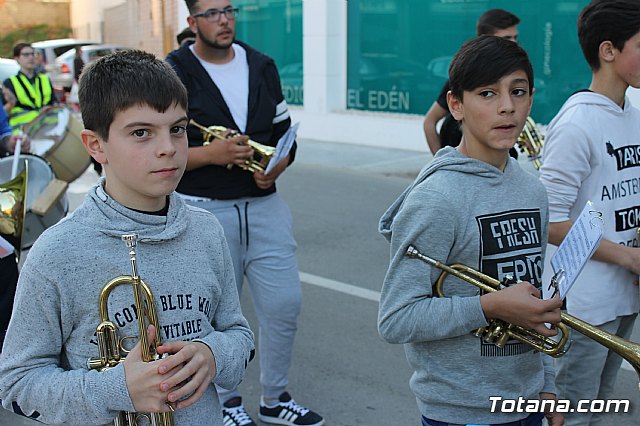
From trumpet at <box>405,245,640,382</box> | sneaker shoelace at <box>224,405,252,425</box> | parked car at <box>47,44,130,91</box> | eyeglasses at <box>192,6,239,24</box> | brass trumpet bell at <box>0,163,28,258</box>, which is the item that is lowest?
parked car at <box>47,44,130,91</box>

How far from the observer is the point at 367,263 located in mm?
7035

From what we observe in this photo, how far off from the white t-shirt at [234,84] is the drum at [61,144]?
3.60 meters

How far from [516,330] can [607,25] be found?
135cm

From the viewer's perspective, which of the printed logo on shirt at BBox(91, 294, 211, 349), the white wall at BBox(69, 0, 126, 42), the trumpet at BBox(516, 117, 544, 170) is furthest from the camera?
the white wall at BBox(69, 0, 126, 42)

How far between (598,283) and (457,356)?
897 mm

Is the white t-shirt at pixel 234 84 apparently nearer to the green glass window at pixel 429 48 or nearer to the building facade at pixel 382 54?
the building facade at pixel 382 54

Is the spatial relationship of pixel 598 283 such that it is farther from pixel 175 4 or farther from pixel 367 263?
pixel 175 4

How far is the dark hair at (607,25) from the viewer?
3004mm

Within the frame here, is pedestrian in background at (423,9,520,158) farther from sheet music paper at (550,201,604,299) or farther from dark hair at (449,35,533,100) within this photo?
sheet music paper at (550,201,604,299)

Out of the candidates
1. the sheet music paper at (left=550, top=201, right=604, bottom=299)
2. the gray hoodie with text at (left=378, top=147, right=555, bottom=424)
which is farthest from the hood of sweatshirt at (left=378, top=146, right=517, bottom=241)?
the sheet music paper at (left=550, top=201, right=604, bottom=299)

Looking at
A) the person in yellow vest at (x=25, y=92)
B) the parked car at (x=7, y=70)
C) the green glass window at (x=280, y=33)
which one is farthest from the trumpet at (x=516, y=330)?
the green glass window at (x=280, y=33)

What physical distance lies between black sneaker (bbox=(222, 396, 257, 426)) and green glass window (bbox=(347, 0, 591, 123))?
8.91 m

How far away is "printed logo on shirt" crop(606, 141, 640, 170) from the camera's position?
9.85 feet

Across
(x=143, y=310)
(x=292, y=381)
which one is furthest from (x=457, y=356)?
(x=292, y=381)
